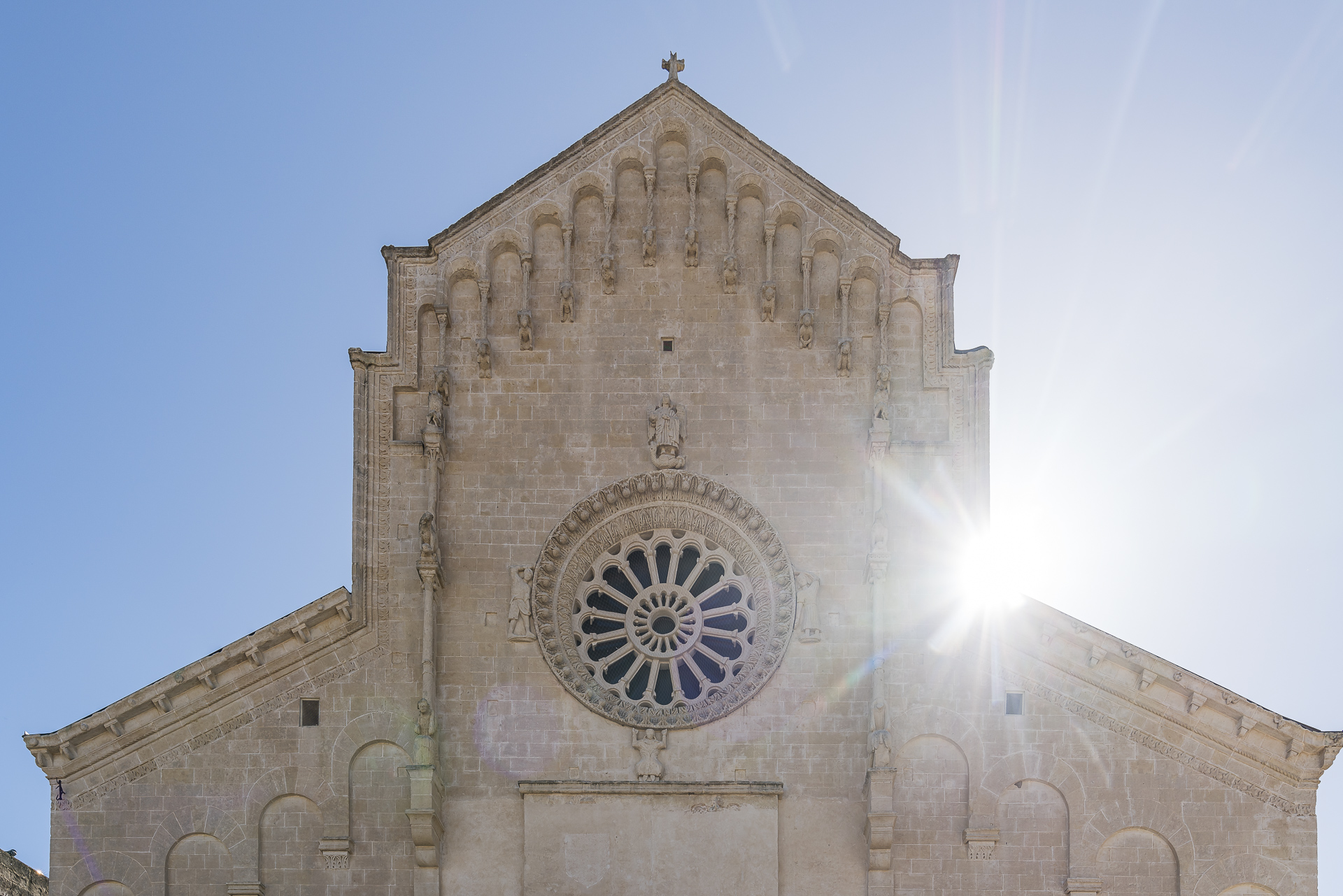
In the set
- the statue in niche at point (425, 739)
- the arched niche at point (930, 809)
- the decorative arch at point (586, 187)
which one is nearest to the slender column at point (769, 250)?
the decorative arch at point (586, 187)

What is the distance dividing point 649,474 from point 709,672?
3.27 meters

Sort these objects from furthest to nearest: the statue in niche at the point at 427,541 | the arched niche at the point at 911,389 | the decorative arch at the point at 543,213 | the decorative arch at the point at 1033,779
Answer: the decorative arch at the point at 543,213, the arched niche at the point at 911,389, the statue in niche at the point at 427,541, the decorative arch at the point at 1033,779

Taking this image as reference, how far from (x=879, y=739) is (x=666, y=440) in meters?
5.78

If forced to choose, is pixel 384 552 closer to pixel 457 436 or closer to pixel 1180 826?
pixel 457 436

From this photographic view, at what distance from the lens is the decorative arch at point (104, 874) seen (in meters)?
27.1

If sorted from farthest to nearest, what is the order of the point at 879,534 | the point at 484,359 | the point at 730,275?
the point at 730,275, the point at 484,359, the point at 879,534

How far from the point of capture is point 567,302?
3009 cm

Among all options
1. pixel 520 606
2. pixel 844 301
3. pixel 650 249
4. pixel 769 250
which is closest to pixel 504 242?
pixel 650 249

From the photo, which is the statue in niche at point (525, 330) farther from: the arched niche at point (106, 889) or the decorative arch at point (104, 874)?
the arched niche at point (106, 889)

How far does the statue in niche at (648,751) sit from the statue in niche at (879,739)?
3.12 meters

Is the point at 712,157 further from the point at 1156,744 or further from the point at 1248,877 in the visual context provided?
the point at 1248,877

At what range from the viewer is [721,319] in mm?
30266

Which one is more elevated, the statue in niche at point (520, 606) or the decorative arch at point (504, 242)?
the decorative arch at point (504, 242)

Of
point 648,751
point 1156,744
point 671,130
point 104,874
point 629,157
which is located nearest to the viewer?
point 104,874
